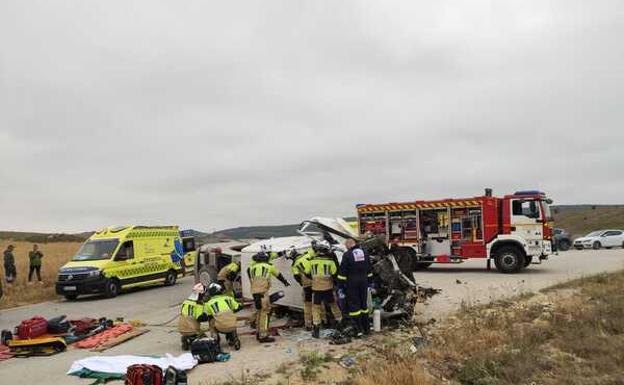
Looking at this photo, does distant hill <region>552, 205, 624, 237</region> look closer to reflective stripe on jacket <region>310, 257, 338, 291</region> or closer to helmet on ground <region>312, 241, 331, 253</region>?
helmet on ground <region>312, 241, 331, 253</region>

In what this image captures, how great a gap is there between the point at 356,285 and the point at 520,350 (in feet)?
A: 9.75

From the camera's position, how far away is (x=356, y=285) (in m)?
9.18

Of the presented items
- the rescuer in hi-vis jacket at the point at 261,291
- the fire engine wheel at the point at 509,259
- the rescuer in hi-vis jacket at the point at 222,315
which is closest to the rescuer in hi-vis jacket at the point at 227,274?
the rescuer in hi-vis jacket at the point at 261,291

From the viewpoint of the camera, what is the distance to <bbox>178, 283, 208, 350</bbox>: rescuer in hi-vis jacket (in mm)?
8789

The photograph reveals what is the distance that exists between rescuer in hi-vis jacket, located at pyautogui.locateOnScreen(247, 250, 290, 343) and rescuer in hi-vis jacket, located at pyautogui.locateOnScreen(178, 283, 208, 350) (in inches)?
41.4

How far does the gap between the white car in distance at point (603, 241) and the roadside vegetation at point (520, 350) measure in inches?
991

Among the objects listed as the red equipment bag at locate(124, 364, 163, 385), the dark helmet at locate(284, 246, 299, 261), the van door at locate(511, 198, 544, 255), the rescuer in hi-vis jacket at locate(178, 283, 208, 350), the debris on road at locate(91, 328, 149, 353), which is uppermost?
the van door at locate(511, 198, 544, 255)

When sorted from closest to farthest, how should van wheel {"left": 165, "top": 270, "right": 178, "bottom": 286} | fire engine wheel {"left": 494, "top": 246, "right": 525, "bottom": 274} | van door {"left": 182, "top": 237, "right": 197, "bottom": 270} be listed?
fire engine wheel {"left": 494, "top": 246, "right": 525, "bottom": 274} < van wheel {"left": 165, "top": 270, "right": 178, "bottom": 286} < van door {"left": 182, "top": 237, "right": 197, "bottom": 270}

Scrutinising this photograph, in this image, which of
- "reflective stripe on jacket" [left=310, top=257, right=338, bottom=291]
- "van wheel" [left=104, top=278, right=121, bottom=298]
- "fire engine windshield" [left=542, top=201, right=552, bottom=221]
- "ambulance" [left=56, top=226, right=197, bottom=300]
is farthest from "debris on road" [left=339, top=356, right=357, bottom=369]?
"fire engine windshield" [left=542, top=201, right=552, bottom=221]

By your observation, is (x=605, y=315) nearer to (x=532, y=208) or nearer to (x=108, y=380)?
(x=108, y=380)

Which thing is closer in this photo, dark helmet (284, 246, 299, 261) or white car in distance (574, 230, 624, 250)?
dark helmet (284, 246, 299, 261)

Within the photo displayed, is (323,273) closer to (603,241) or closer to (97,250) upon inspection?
(97,250)

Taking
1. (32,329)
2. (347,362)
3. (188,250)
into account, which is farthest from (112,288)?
(347,362)

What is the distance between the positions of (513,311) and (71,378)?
7920 millimetres
